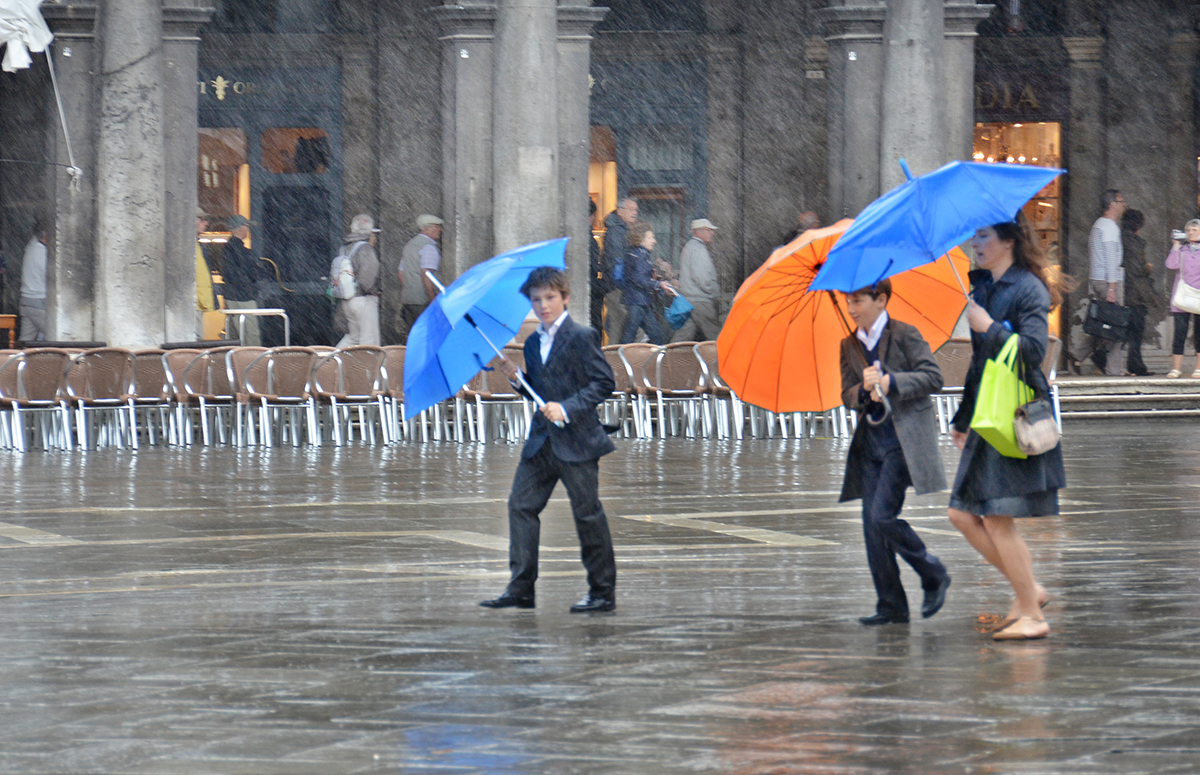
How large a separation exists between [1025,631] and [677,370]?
11134mm

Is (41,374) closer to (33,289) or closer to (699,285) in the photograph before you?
(33,289)

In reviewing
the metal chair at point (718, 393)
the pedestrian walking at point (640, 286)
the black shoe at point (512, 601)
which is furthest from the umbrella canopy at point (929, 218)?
the pedestrian walking at point (640, 286)

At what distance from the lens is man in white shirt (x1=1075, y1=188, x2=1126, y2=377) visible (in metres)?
21.1

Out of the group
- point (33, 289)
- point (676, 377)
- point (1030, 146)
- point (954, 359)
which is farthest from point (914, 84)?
point (33, 289)

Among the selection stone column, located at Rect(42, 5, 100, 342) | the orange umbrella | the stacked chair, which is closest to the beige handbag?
the stacked chair

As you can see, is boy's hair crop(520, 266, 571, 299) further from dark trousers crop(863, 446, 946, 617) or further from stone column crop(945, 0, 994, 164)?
stone column crop(945, 0, 994, 164)

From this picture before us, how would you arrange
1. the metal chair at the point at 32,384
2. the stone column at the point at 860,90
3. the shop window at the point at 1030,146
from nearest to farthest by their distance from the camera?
the metal chair at the point at 32,384 → the stone column at the point at 860,90 → the shop window at the point at 1030,146

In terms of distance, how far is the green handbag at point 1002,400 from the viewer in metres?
6.72

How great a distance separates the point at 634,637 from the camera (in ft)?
23.3

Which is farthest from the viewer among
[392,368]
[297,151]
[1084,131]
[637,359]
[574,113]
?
[1084,131]

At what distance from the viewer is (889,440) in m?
7.30

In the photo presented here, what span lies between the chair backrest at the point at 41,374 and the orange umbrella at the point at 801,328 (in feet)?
33.0

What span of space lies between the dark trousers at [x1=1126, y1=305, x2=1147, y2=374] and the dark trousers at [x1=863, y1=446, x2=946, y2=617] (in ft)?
48.1

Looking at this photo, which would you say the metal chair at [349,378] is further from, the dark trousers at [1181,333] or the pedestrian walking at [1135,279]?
the dark trousers at [1181,333]
